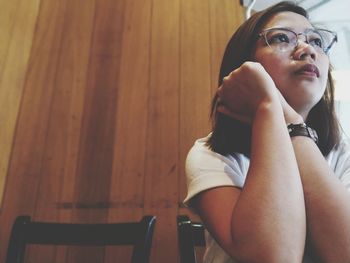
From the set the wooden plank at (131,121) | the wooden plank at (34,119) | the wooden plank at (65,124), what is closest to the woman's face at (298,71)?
the wooden plank at (131,121)

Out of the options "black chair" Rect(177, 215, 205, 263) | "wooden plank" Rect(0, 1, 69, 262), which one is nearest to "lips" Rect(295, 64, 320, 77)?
"black chair" Rect(177, 215, 205, 263)

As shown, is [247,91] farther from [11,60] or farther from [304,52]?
[11,60]

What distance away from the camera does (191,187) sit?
2.10 ft

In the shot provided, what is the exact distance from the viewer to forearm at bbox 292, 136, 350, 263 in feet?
1.57

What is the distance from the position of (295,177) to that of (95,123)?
1080 millimetres

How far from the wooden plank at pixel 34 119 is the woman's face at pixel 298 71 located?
3.59 feet

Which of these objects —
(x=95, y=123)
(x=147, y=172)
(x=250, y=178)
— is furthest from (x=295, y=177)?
(x=95, y=123)

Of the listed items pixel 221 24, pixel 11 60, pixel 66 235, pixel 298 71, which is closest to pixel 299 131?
pixel 298 71

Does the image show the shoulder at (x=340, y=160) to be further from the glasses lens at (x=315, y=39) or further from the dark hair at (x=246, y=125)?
the glasses lens at (x=315, y=39)

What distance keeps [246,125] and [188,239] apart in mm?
368

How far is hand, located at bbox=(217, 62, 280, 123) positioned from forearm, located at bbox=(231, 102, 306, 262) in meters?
0.10

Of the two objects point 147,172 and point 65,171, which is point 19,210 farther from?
point 147,172

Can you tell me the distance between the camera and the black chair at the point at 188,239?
0.83m

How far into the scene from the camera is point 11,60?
1.44m
